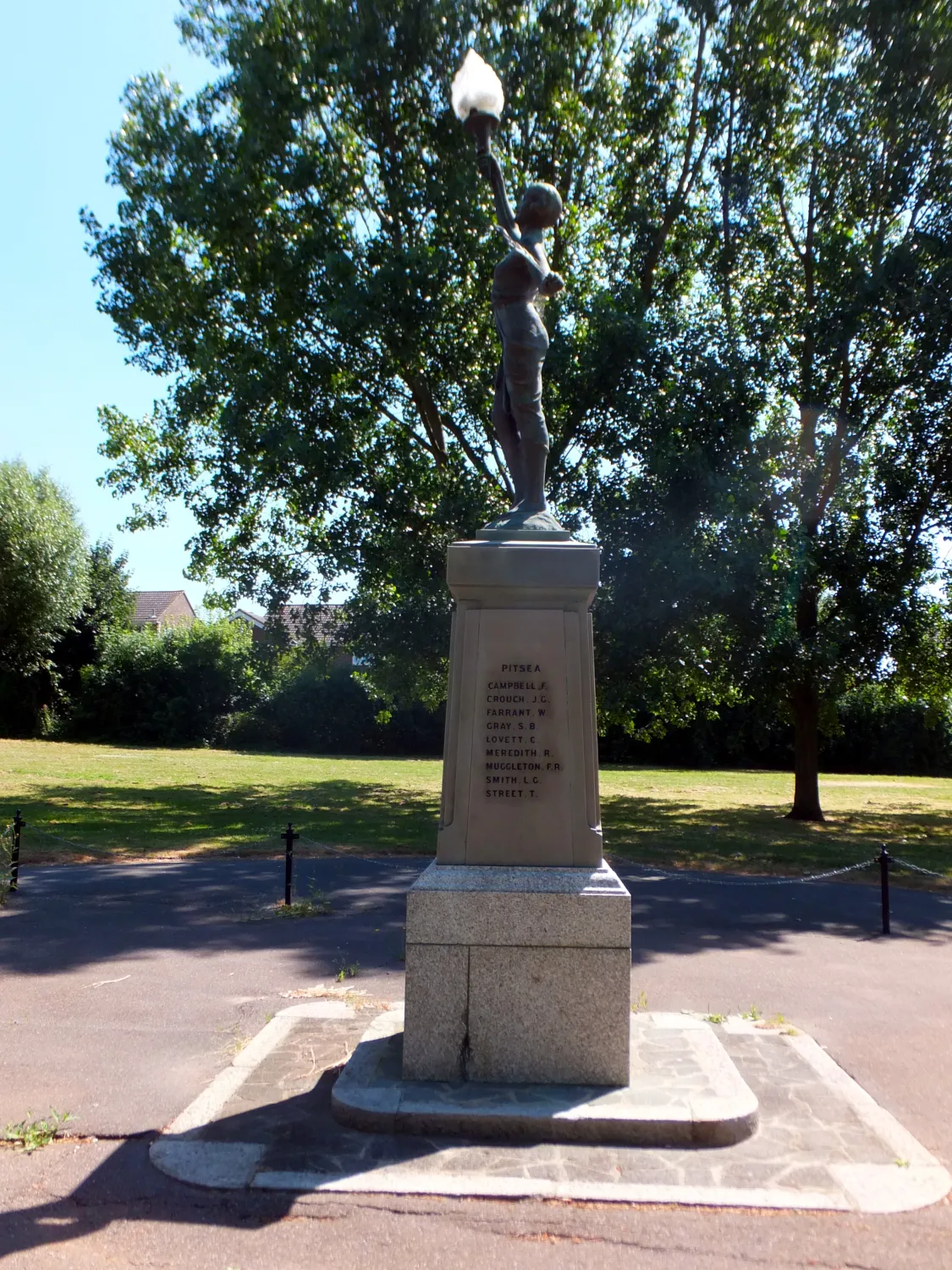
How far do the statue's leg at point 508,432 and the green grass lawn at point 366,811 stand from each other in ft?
28.8

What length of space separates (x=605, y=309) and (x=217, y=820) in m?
10.5

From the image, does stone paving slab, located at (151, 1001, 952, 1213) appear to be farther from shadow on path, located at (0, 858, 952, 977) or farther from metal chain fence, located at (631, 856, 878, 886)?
metal chain fence, located at (631, 856, 878, 886)

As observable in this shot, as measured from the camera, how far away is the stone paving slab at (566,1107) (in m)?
4.61

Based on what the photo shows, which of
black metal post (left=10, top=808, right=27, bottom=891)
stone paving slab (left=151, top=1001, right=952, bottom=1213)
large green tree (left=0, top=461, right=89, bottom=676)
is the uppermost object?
large green tree (left=0, top=461, right=89, bottom=676)

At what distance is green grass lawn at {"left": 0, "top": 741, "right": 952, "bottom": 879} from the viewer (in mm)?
14773

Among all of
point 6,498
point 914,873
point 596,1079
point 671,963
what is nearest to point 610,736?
point 6,498

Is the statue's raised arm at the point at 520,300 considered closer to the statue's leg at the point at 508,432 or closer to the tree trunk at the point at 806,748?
the statue's leg at the point at 508,432

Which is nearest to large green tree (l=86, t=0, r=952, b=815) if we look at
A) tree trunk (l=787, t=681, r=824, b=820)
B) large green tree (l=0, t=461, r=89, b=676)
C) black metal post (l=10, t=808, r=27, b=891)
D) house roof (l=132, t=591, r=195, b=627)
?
tree trunk (l=787, t=681, r=824, b=820)

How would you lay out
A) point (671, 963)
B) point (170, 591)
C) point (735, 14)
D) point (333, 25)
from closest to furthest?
point (671, 963)
point (333, 25)
point (735, 14)
point (170, 591)

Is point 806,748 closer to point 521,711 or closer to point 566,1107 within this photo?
point 521,711

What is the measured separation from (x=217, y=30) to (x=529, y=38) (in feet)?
17.9

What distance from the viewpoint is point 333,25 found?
16.2 m

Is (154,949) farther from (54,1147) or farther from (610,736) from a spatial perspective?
(610,736)

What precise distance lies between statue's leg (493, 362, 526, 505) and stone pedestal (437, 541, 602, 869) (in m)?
0.81
